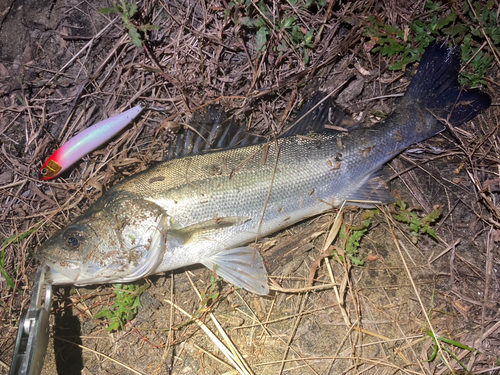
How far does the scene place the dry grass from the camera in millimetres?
2689

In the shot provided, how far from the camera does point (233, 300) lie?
2.81 meters

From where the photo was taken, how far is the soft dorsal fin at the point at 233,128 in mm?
2746

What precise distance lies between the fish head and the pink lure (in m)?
0.66

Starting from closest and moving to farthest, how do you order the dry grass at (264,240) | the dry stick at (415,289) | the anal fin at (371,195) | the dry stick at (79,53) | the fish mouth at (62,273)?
the fish mouth at (62,273) < the dry stick at (415,289) < the dry grass at (264,240) < the anal fin at (371,195) < the dry stick at (79,53)

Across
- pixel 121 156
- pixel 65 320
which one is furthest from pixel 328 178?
pixel 65 320

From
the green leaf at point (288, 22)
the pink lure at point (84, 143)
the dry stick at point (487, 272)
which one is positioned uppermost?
the green leaf at point (288, 22)

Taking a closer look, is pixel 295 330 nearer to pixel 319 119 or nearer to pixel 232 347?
pixel 232 347

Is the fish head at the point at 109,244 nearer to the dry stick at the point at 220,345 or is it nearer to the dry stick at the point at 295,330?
the dry stick at the point at 220,345

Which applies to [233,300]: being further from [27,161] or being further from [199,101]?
[27,161]

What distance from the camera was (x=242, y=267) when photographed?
2.68 m

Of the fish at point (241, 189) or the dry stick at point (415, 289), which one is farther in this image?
the dry stick at point (415, 289)

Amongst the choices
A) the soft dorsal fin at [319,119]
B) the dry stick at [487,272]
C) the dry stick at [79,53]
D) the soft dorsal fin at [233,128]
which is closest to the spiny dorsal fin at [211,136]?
the soft dorsal fin at [233,128]

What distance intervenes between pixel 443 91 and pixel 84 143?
322cm

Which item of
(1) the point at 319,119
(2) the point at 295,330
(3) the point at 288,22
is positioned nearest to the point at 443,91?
(1) the point at 319,119
